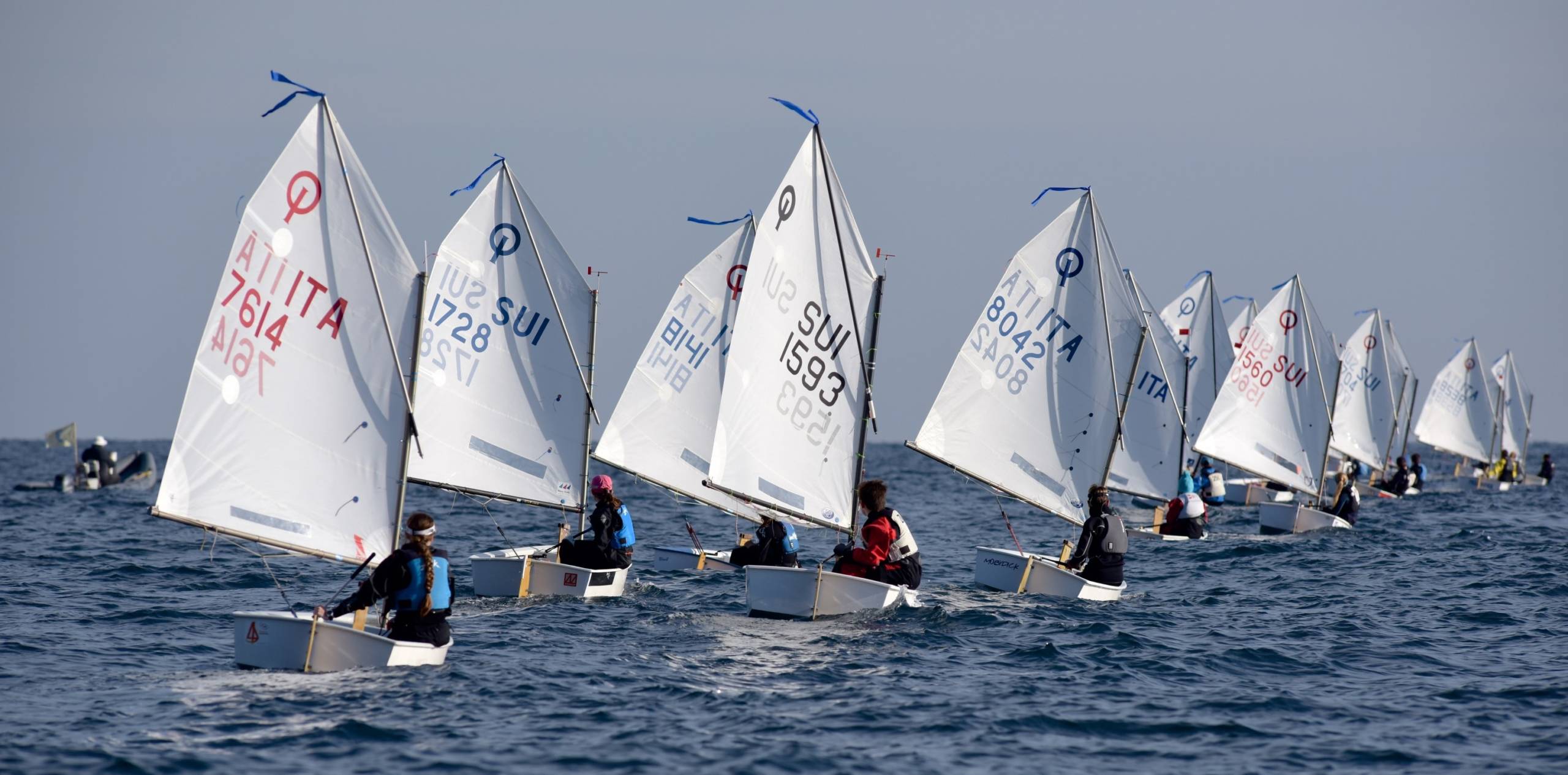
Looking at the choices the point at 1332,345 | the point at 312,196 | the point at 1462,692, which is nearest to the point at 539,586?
the point at 312,196

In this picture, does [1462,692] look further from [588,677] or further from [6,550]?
[6,550]

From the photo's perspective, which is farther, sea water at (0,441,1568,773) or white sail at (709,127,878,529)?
white sail at (709,127,878,529)

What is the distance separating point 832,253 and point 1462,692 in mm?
9679

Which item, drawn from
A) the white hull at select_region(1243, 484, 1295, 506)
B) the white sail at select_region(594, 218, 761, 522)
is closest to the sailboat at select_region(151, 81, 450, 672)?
the white sail at select_region(594, 218, 761, 522)

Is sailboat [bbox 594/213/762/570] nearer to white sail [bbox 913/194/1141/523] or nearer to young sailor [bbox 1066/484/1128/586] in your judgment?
white sail [bbox 913/194/1141/523]

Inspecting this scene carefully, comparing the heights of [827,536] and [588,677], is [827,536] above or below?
above

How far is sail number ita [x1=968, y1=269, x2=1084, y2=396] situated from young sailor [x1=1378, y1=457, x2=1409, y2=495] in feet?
105

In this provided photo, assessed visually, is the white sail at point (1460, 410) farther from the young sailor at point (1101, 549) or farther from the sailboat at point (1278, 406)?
the young sailor at point (1101, 549)

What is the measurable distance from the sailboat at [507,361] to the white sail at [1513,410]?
66876 mm

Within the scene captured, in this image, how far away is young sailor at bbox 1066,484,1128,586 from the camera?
70.9ft

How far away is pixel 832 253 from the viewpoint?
2008cm

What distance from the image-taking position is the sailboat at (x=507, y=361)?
77.4 feet

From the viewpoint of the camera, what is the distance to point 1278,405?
3900 cm

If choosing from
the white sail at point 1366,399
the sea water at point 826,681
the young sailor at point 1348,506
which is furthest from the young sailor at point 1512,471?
the sea water at point 826,681
